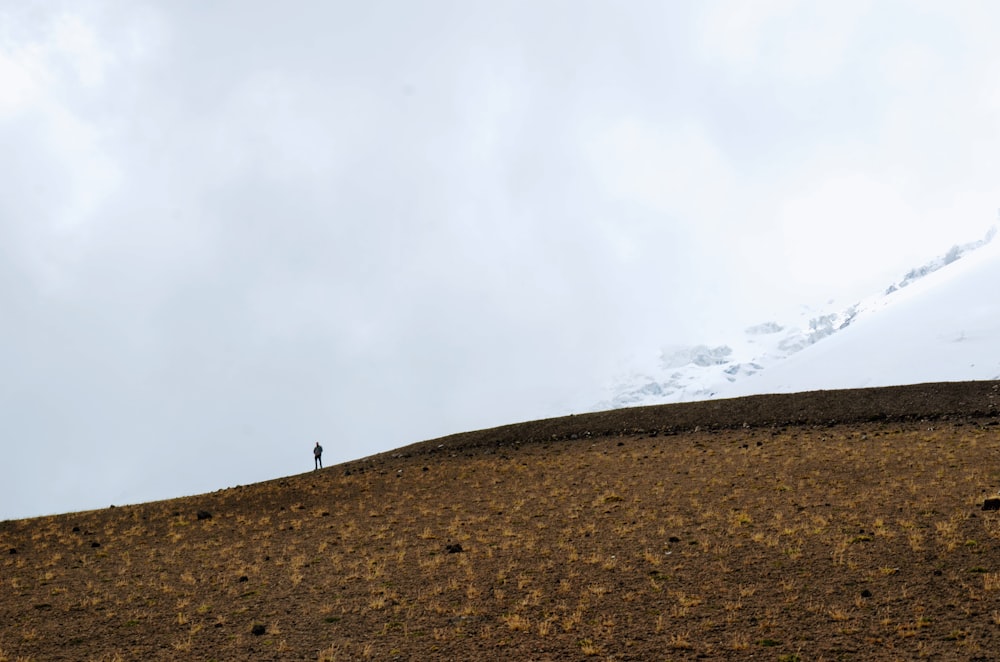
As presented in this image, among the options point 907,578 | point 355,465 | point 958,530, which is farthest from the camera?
point 355,465

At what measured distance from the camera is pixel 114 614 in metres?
18.4

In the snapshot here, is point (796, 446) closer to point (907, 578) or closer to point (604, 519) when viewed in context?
point (604, 519)

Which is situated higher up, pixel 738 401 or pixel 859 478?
pixel 738 401

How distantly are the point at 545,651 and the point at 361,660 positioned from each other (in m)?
3.68

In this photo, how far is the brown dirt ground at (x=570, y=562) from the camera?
1498cm

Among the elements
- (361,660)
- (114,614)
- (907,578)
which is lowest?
(907,578)

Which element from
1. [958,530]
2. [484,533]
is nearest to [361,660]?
[484,533]

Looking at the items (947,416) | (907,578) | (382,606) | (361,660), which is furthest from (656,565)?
(947,416)

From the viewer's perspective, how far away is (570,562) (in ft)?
67.6

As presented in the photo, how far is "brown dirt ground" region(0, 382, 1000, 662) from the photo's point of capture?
14977mm

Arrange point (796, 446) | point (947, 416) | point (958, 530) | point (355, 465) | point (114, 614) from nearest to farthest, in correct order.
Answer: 1. point (114, 614)
2. point (958, 530)
3. point (796, 446)
4. point (947, 416)
5. point (355, 465)

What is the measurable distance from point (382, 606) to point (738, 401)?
3584 centimetres

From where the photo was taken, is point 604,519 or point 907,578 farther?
point 604,519

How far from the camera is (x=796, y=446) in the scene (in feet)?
120
